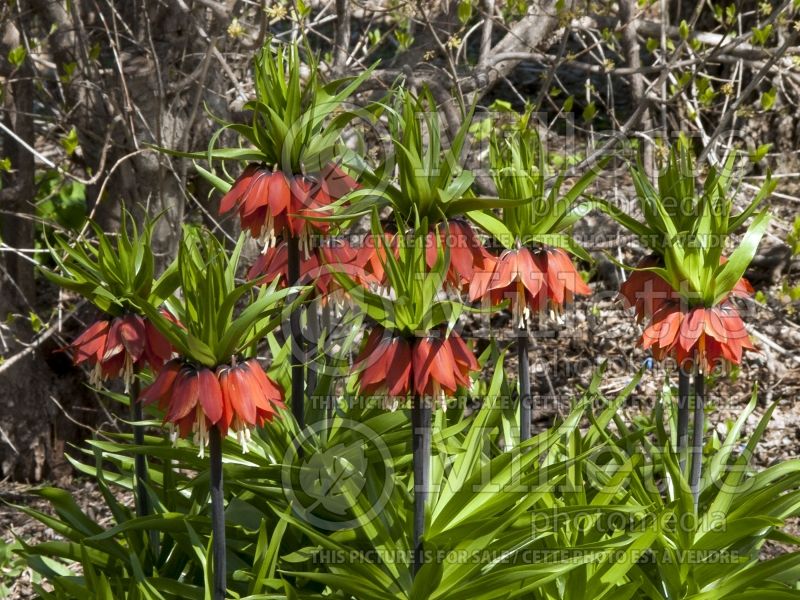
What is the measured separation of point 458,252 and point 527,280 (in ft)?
0.84

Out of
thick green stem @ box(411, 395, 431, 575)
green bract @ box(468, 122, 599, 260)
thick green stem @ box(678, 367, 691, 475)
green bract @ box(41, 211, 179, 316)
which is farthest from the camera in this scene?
thick green stem @ box(678, 367, 691, 475)

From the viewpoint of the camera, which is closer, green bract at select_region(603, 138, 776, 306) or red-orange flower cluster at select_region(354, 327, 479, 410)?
red-orange flower cluster at select_region(354, 327, 479, 410)

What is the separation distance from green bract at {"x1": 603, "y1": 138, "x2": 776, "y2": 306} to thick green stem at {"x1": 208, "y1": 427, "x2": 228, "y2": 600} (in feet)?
3.21

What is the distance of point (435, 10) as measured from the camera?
4902 millimetres

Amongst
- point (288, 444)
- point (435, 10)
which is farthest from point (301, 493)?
point (435, 10)

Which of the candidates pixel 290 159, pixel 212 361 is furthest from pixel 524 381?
pixel 212 361

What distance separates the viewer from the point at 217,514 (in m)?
2.11

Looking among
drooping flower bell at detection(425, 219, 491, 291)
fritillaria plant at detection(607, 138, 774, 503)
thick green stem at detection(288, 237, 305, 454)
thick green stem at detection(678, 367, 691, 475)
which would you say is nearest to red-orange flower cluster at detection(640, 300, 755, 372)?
fritillaria plant at detection(607, 138, 774, 503)

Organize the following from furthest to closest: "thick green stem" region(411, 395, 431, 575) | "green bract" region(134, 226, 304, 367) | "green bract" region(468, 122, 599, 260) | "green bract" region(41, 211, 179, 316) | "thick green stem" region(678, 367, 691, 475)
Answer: "thick green stem" region(678, 367, 691, 475) → "green bract" region(468, 122, 599, 260) → "green bract" region(41, 211, 179, 316) → "thick green stem" region(411, 395, 431, 575) → "green bract" region(134, 226, 304, 367)

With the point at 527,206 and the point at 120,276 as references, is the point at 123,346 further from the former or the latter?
the point at 527,206

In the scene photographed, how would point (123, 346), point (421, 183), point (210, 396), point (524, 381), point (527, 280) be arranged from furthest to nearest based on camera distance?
point (524, 381) < point (527, 280) < point (123, 346) < point (421, 183) < point (210, 396)

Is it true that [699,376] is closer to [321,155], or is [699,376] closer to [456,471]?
[456,471]

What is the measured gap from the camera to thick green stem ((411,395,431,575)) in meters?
2.05

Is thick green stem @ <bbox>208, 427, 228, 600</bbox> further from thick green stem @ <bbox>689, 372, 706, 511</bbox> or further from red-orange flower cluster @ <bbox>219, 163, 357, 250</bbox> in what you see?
thick green stem @ <bbox>689, 372, 706, 511</bbox>
